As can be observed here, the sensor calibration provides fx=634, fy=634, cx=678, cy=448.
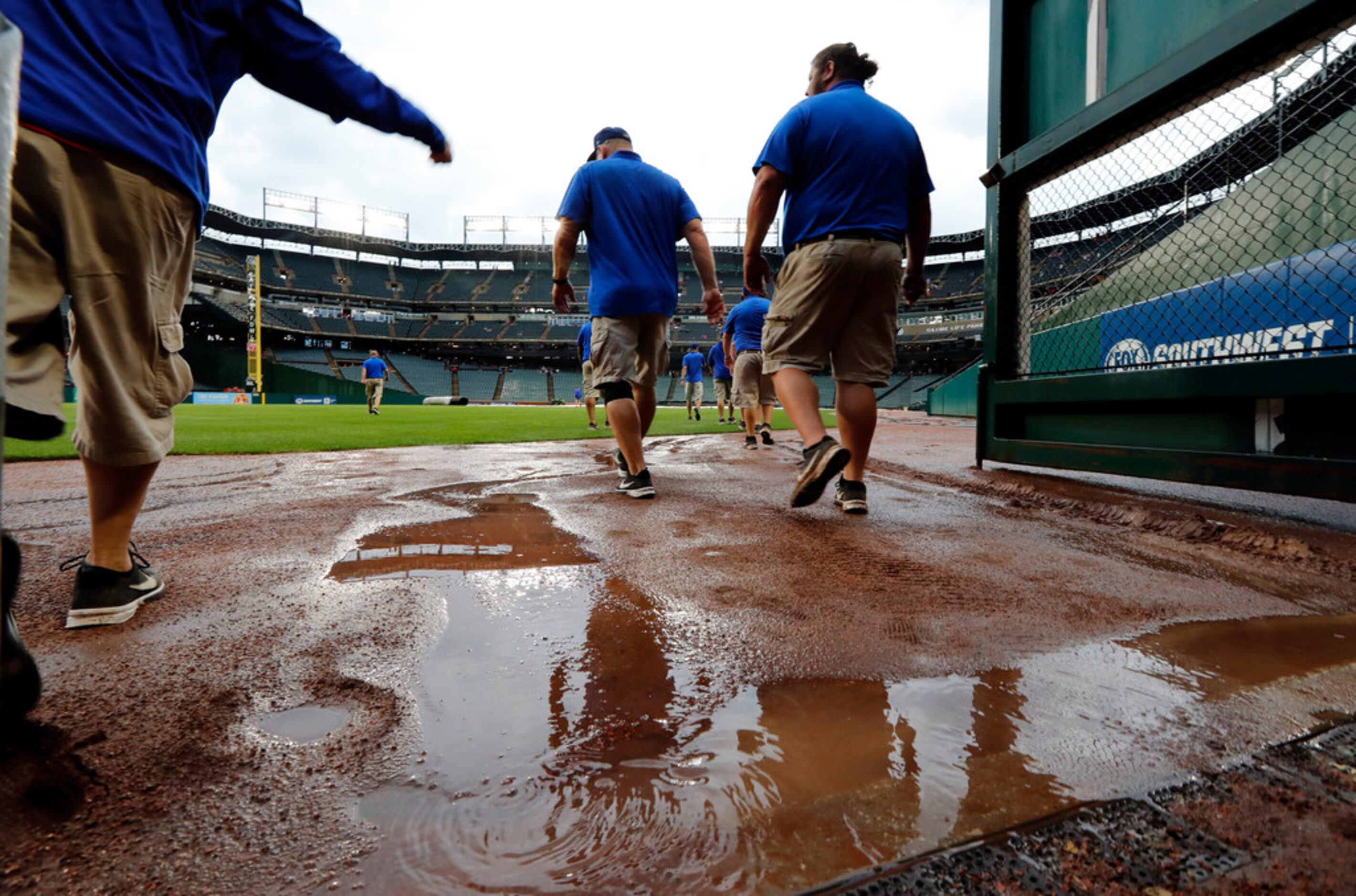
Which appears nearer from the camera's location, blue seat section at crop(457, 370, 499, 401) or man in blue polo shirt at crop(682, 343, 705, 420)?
man in blue polo shirt at crop(682, 343, 705, 420)

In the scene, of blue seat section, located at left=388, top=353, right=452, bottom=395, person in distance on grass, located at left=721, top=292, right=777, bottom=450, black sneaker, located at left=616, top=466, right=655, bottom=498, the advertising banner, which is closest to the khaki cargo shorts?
person in distance on grass, located at left=721, top=292, right=777, bottom=450

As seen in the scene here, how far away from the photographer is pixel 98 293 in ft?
4.05

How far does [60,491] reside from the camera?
2.92 meters

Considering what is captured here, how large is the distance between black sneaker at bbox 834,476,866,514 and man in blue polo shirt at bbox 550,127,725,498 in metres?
0.80

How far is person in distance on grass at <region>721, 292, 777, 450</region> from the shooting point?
19.7 feet

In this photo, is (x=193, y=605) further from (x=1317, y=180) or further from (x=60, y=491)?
(x=1317, y=180)

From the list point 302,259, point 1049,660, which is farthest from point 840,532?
point 302,259

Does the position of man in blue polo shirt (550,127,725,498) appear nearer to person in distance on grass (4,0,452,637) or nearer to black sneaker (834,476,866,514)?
black sneaker (834,476,866,514)

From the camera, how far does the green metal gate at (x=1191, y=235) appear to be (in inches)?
89.9

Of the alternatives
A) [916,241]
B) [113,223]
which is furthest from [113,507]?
[916,241]

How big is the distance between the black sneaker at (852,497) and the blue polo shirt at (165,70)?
2016 mm

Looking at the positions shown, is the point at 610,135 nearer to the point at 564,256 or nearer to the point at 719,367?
the point at 564,256

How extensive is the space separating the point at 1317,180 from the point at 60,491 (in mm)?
6332

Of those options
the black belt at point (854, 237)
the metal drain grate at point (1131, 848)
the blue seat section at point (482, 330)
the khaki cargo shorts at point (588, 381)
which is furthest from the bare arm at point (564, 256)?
the blue seat section at point (482, 330)
